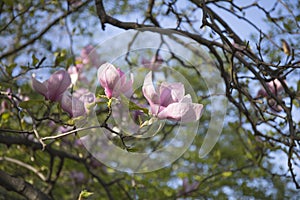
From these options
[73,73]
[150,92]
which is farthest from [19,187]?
[150,92]

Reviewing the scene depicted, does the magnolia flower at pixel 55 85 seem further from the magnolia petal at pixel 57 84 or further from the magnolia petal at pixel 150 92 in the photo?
the magnolia petal at pixel 150 92

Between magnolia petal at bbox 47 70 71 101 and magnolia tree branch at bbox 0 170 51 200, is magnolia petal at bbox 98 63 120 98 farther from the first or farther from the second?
magnolia tree branch at bbox 0 170 51 200

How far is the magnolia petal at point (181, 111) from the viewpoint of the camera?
0.76 meters

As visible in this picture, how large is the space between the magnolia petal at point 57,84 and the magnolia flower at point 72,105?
16mm

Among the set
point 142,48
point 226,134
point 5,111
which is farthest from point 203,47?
point 226,134

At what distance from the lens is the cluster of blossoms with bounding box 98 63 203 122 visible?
76 centimetres

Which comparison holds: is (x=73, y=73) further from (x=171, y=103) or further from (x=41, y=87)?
(x=171, y=103)

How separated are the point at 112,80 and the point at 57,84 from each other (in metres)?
0.20

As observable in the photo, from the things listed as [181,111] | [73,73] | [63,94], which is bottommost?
[181,111]

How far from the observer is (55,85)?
96 cm

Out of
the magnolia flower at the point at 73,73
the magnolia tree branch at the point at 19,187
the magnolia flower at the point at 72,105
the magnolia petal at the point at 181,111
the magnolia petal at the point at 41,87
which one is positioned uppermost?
the magnolia flower at the point at 73,73

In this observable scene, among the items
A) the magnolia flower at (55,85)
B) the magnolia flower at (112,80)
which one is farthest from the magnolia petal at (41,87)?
the magnolia flower at (112,80)

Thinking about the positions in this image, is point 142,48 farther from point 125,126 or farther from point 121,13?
point 121,13

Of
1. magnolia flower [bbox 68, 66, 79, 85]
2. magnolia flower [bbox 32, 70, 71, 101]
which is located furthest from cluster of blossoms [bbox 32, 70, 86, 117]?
magnolia flower [bbox 68, 66, 79, 85]
